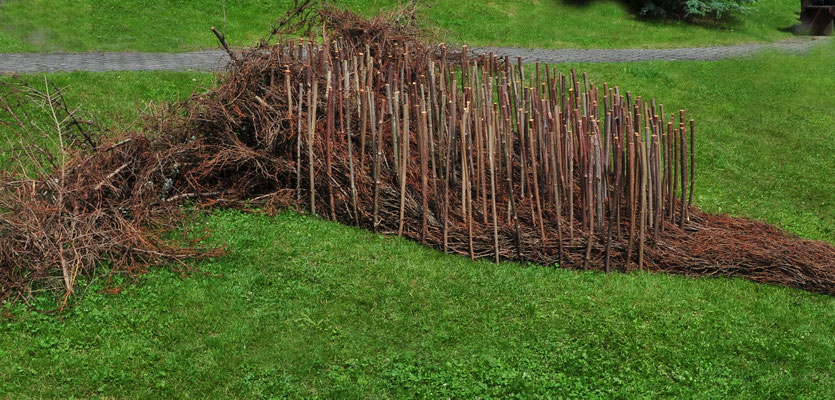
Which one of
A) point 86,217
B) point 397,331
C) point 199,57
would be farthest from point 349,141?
point 199,57

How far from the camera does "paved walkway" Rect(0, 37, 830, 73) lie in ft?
35.2

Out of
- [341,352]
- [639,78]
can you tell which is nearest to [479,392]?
[341,352]

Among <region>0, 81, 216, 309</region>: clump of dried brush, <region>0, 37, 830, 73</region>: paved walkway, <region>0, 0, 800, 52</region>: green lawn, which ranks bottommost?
<region>0, 81, 216, 309</region>: clump of dried brush

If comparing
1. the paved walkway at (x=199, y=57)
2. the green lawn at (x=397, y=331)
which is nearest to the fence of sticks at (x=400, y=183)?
the green lawn at (x=397, y=331)

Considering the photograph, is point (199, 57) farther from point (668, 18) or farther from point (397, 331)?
point (668, 18)

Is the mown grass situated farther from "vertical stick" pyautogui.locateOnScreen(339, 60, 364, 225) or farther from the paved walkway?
the paved walkway

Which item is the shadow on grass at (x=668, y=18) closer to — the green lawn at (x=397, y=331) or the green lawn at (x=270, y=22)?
the green lawn at (x=270, y=22)

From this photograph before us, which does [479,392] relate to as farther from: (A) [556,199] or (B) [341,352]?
(A) [556,199]

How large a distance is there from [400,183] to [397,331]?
1.46 metres

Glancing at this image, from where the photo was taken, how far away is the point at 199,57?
11.9m

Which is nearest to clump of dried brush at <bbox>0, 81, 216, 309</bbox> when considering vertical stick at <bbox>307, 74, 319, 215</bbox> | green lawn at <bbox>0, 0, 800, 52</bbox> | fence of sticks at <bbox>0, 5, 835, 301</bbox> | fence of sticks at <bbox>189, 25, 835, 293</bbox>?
fence of sticks at <bbox>0, 5, 835, 301</bbox>

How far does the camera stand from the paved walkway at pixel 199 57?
35.2 feet

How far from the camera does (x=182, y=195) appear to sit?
6516 millimetres

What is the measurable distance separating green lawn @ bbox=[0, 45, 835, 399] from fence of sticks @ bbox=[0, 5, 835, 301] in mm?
212
